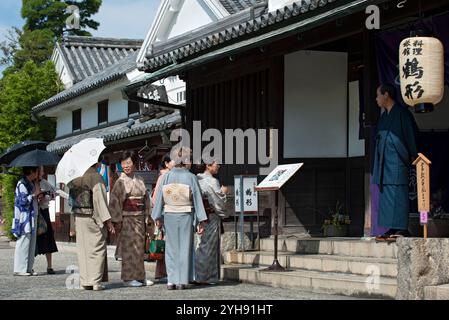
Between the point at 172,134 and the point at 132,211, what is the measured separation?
6.72m

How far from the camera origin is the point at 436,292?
307 inches

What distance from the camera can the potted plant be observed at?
500 inches

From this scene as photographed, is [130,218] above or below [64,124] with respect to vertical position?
below

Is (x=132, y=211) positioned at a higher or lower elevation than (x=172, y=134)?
lower

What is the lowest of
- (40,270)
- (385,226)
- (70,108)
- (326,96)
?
(40,270)

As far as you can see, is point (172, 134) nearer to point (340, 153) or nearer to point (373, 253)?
point (340, 153)

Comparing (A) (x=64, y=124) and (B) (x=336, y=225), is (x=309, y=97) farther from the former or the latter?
(A) (x=64, y=124)

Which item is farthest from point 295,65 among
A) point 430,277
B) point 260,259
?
point 430,277

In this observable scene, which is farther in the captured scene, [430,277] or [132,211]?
[132,211]

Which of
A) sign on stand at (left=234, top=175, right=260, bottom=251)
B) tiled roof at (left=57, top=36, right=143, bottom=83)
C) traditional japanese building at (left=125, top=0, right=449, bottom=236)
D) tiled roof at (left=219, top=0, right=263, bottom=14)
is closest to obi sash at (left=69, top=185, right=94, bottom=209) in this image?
sign on stand at (left=234, top=175, right=260, bottom=251)

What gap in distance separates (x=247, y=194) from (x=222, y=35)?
264 centimetres

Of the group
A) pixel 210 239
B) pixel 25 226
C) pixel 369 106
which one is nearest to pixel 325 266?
pixel 210 239

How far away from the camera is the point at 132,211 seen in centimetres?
1088

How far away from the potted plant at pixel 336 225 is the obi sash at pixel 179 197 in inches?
126
